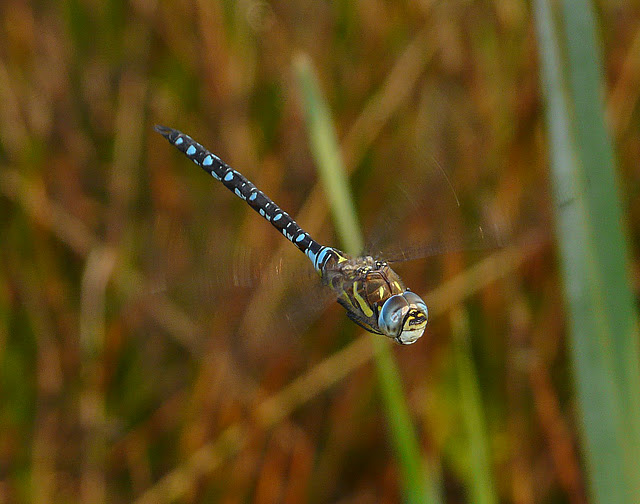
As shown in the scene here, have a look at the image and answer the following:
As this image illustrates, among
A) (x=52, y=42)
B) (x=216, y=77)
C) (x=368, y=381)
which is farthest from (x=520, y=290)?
(x=52, y=42)

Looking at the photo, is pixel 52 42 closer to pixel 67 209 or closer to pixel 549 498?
pixel 67 209

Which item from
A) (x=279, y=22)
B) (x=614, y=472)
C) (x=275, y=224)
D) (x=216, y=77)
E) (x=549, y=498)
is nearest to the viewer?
(x=614, y=472)

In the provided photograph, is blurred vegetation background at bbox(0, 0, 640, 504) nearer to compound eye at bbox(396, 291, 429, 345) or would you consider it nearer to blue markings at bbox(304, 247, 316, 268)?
blue markings at bbox(304, 247, 316, 268)

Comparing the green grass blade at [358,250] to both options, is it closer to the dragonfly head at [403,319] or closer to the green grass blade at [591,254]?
the dragonfly head at [403,319]

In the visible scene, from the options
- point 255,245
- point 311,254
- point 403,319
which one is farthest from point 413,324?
point 255,245

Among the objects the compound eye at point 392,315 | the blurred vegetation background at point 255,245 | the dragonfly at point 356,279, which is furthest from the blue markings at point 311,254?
the blurred vegetation background at point 255,245
